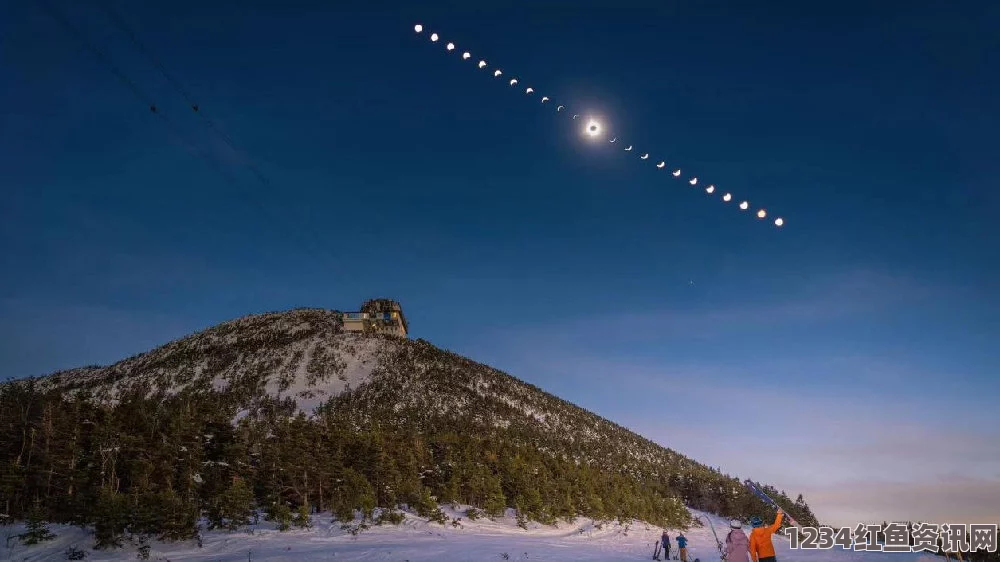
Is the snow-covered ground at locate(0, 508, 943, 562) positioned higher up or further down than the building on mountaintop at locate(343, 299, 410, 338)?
further down

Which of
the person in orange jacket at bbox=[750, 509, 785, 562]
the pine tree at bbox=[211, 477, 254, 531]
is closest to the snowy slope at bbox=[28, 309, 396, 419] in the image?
the pine tree at bbox=[211, 477, 254, 531]

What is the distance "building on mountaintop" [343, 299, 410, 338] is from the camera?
6038 inches

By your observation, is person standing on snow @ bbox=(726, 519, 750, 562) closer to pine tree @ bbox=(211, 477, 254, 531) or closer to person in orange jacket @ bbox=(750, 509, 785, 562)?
person in orange jacket @ bbox=(750, 509, 785, 562)

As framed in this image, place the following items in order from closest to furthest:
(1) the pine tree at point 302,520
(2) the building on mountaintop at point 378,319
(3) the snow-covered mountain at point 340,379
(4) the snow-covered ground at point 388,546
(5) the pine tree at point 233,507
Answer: (4) the snow-covered ground at point 388,546, (5) the pine tree at point 233,507, (1) the pine tree at point 302,520, (3) the snow-covered mountain at point 340,379, (2) the building on mountaintop at point 378,319

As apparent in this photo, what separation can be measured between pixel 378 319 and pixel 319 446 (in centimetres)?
11308

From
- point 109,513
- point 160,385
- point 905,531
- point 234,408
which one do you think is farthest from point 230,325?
point 905,531

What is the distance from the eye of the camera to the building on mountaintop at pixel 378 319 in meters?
153

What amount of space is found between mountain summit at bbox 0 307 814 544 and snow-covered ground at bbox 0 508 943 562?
4.74ft

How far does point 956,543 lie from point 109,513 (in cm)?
3481

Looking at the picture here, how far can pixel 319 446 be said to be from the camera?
4556 centimetres

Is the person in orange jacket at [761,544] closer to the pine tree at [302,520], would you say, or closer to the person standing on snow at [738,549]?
the person standing on snow at [738,549]

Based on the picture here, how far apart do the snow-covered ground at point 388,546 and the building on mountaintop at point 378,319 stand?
10898cm

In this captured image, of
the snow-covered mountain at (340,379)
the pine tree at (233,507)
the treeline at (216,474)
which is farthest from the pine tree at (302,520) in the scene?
the snow-covered mountain at (340,379)

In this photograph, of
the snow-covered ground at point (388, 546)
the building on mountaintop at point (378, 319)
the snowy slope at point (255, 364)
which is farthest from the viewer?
the building on mountaintop at point (378, 319)
